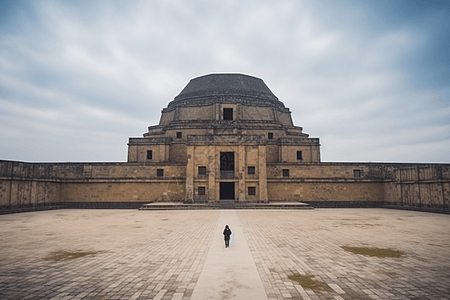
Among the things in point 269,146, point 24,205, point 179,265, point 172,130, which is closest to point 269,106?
point 269,146

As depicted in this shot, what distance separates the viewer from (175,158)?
33406 mm

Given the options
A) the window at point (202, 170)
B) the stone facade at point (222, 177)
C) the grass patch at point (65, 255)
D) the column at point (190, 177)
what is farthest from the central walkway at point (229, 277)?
the window at point (202, 170)

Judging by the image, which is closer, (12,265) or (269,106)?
(12,265)

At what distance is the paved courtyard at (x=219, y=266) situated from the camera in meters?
5.33

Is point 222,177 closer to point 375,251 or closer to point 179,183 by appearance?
point 179,183

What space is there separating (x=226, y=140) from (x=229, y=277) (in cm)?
2245

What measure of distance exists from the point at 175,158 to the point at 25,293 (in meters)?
28.2

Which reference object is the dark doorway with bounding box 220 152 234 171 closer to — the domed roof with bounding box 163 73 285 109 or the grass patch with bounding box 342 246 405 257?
the domed roof with bounding box 163 73 285 109

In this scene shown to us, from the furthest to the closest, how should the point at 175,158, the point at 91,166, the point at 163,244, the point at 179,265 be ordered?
the point at 175,158
the point at 91,166
the point at 163,244
the point at 179,265

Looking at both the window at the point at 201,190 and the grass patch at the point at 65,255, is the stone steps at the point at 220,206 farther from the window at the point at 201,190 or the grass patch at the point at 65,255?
the grass patch at the point at 65,255

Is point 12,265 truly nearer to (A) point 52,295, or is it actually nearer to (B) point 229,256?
(A) point 52,295

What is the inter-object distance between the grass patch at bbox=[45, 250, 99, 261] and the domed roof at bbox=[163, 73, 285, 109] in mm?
29496

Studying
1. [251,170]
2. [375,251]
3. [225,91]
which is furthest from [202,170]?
[375,251]

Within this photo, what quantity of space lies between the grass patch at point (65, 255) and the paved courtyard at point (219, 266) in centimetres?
12
